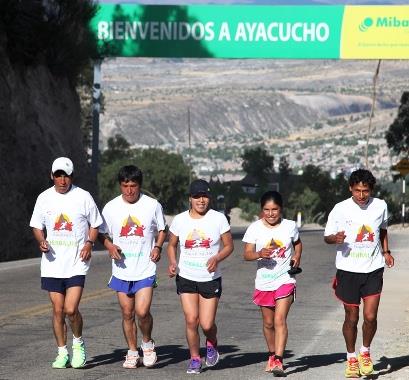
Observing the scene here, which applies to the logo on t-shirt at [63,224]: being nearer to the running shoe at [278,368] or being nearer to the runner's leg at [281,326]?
Result: the runner's leg at [281,326]

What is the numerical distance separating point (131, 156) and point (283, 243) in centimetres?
11023

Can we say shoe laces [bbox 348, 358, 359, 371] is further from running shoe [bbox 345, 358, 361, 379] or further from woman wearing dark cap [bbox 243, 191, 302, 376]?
woman wearing dark cap [bbox 243, 191, 302, 376]

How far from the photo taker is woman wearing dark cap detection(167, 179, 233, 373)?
11477 millimetres

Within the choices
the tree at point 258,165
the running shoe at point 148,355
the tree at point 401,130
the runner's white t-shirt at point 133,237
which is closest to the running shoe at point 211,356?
the running shoe at point 148,355

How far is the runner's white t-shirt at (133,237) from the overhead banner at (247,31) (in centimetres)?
3272

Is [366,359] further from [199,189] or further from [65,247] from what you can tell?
[65,247]

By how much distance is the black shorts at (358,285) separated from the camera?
11.3 meters

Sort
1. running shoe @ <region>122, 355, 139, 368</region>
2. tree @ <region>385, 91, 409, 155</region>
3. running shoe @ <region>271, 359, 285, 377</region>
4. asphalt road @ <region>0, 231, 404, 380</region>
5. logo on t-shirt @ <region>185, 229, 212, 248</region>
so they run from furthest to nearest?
1. tree @ <region>385, 91, 409, 155</region>
2. running shoe @ <region>122, 355, 139, 368</region>
3. asphalt road @ <region>0, 231, 404, 380</region>
4. logo on t-shirt @ <region>185, 229, 212, 248</region>
5. running shoe @ <region>271, 359, 285, 377</region>

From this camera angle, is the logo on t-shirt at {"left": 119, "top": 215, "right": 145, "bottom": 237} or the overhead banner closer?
the logo on t-shirt at {"left": 119, "top": 215, "right": 145, "bottom": 237}

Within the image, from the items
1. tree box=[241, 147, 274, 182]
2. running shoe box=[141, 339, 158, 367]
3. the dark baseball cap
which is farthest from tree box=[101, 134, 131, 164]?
the dark baseball cap

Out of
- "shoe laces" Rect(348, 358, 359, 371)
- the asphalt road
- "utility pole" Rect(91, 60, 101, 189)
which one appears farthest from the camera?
"utility pole" Rect(91, 60, 101, 189)

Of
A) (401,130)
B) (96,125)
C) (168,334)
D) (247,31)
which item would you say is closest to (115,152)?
(401,130)

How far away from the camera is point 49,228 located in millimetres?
11688

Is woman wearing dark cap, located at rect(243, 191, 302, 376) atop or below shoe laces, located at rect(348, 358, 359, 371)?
atop
